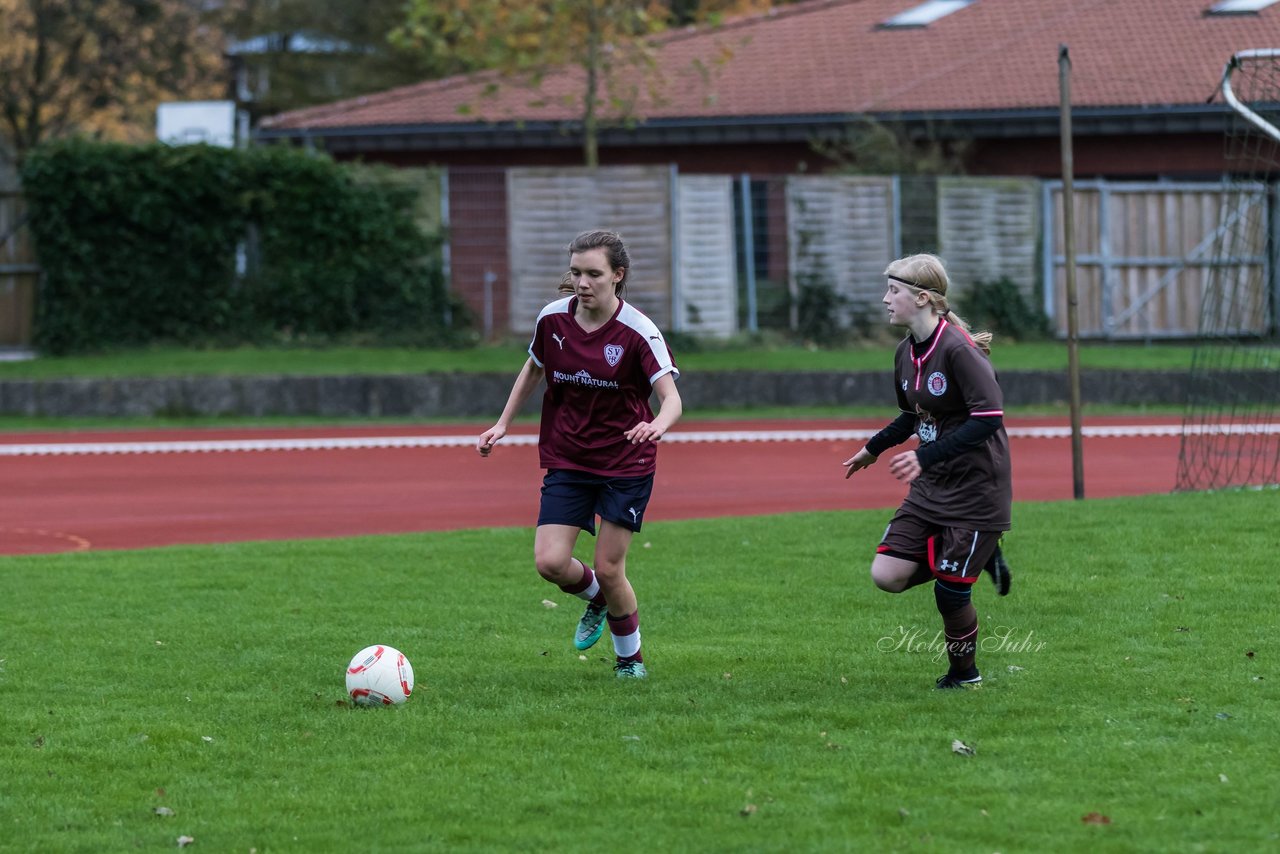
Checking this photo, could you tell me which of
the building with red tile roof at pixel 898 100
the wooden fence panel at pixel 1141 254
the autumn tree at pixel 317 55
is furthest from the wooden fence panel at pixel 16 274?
the autumn tree at pixel 317 55

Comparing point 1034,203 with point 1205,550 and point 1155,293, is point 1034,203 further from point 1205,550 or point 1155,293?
point 1205,550

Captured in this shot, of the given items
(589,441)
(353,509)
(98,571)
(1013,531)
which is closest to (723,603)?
(589,441)

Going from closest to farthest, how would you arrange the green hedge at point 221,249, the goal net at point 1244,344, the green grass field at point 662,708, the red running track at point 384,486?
the green grass field at point 662,708 → the red running track at point 384,486 → the goal net at point 1244,344 → the green hedge at point 221,249

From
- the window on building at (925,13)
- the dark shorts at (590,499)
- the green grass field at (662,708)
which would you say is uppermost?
the window on building at (925,13)

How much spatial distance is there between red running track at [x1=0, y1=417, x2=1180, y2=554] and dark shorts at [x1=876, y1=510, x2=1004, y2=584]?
21.5ft

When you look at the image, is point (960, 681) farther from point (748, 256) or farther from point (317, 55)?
point (317, 55)

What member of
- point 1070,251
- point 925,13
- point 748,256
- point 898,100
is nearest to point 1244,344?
point 748,256

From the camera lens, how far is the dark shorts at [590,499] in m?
7.40

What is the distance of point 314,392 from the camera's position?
21766mm

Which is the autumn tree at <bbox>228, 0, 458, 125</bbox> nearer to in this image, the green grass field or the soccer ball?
the green grass field

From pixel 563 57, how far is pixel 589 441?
794 inches

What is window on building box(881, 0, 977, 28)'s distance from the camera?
34.5 m

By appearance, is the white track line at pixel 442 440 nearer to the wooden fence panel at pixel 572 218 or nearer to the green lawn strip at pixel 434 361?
the green lawn strip at pixel 434 361

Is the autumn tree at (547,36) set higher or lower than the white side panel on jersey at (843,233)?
higher
